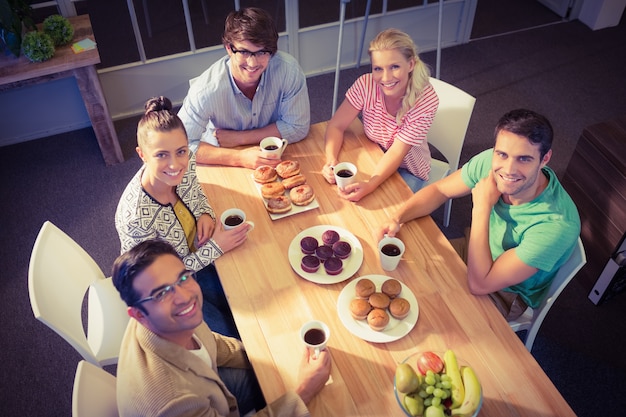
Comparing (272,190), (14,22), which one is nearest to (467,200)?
(272,190)

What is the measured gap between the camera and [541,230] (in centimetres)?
169

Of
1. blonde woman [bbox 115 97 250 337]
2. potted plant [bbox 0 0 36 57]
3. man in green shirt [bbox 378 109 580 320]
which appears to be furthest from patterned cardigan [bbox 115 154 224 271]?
potted plant [bbox 0 0 36 57]

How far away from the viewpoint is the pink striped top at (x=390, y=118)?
2.20 metres

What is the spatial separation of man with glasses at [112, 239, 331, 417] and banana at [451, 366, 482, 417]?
358 mm

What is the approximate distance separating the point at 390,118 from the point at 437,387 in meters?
1.22

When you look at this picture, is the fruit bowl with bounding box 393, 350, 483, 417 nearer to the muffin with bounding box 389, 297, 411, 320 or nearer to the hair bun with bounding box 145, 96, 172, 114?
the muffin with bounding box 389, 297, 411, 320

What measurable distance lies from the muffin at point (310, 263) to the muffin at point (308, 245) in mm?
34

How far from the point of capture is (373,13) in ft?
13.6

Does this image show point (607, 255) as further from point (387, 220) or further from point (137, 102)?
point (137, 102)

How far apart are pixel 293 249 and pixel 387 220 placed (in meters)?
0.37

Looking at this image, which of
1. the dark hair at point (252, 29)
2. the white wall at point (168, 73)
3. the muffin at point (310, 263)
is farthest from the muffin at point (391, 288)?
the white wall at point (168, 73)

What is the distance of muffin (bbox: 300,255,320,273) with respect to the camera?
1.75 m

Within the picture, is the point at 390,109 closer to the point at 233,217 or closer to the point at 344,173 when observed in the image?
the point at 344,173

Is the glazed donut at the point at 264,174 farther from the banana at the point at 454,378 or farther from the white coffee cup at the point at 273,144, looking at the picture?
the banana at the point at 454,378
